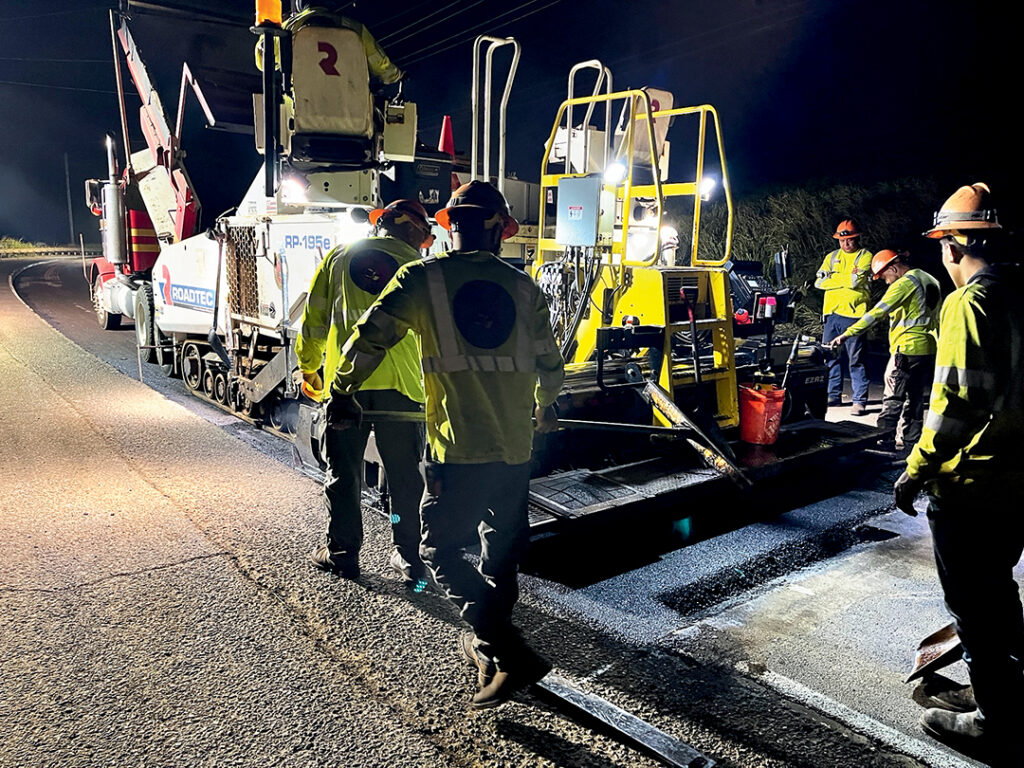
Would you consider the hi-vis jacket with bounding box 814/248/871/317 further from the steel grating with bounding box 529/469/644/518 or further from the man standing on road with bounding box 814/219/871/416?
the steel grating with bounding box 529/469/644/518

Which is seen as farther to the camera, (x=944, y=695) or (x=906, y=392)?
(x=906, y=392)

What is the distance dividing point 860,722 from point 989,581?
0.71 metres

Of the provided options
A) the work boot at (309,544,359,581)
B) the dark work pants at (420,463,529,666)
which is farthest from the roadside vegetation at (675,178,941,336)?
the dark work pants at (420,463,529,666)

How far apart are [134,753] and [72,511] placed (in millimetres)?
2702

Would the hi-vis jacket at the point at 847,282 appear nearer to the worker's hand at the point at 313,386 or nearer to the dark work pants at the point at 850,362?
the dark work pants at the point at 850,362

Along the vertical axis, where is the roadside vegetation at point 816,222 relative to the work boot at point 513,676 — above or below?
above

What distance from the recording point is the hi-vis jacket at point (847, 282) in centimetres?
809

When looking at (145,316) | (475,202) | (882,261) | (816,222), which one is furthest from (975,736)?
(816,222)

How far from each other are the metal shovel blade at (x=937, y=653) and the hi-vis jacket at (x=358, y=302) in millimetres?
2438

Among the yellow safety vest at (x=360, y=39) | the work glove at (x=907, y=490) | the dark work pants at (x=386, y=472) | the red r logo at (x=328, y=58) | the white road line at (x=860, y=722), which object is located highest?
the yellow safety vest at (x=360, y=39)

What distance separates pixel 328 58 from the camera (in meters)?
6.21

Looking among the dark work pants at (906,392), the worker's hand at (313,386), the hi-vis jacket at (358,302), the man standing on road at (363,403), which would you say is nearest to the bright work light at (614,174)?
the man standing on road at (363,403)

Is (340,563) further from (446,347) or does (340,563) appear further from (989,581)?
(989,581)

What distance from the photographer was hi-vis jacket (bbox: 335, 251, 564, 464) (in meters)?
2.87
